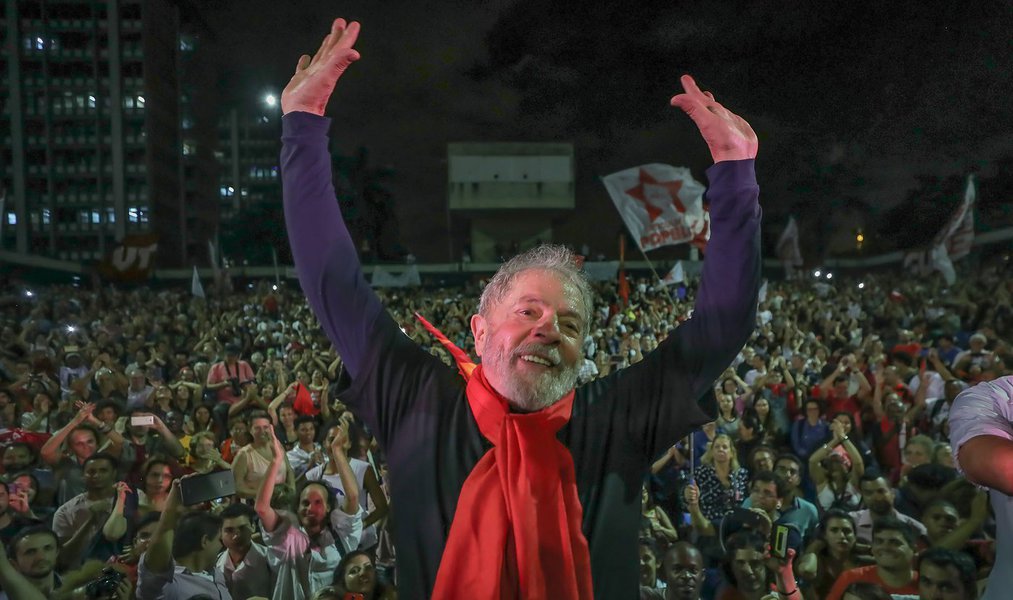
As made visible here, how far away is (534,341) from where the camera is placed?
1569 millimetres

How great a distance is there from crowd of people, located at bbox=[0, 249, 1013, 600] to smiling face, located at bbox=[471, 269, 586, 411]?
32 centimetres

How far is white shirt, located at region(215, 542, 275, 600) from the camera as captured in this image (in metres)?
4.06

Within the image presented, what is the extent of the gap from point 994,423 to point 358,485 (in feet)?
13.5

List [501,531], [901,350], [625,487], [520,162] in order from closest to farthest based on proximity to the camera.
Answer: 1. [501,531]
2. [625,487]
3. [901,350]
4. [520,162]

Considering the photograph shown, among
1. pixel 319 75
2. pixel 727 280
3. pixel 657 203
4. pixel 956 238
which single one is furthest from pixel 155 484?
pixel 956 238

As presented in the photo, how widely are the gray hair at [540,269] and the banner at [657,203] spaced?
8.83 meters

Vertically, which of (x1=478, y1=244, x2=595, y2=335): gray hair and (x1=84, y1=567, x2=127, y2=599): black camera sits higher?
(x1=478, y1=244, x2=595, y2=335): gray hair

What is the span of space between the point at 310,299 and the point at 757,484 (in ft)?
12.7

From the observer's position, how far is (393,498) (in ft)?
5.14

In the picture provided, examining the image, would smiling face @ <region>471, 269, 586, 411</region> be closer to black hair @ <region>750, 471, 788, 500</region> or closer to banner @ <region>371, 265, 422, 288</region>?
black hair @ <region>750, 471, 788, 500</region>

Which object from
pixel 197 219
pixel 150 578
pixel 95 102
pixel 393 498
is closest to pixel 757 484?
pixel 150 578

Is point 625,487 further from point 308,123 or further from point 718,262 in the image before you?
point 308,123

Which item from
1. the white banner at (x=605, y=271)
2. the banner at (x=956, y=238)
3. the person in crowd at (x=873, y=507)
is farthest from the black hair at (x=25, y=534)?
the white banner at (x=605, y=271)

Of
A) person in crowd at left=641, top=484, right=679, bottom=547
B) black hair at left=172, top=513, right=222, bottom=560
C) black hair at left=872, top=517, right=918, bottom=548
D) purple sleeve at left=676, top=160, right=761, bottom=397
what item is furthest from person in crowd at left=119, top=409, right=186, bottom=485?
purple sleeve at left=676, top=160, right=761, bottom=397
